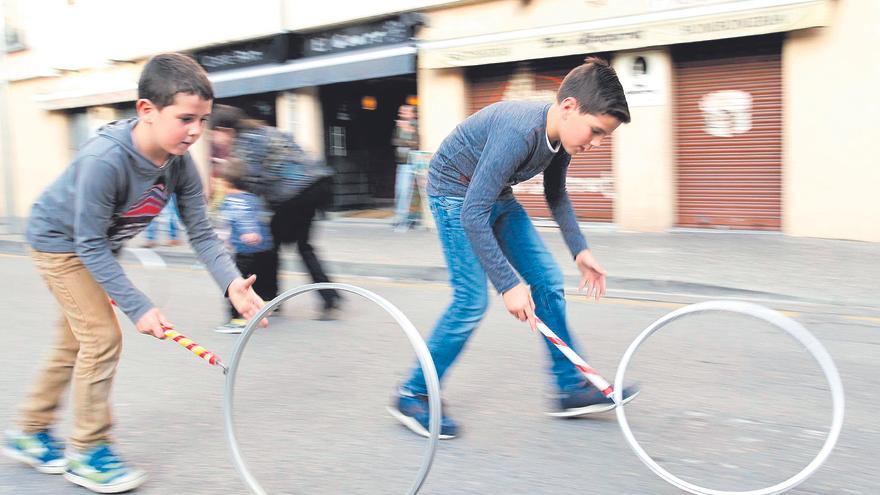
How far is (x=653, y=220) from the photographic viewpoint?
10.8 metres

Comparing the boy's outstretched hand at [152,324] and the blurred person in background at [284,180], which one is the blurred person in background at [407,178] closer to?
the blurred person in background at [284,180]

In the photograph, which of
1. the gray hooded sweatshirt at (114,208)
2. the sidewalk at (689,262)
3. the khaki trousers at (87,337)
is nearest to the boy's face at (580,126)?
the gray hooded sweatshirt at (114,208)

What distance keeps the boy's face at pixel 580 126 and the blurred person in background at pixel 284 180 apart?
266 cm

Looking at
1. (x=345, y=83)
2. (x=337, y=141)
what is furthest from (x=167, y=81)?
(x=337, y=141)

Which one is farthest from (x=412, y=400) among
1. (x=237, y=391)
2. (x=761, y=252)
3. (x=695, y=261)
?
(x=761, y=252)

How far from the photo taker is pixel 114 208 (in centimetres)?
294

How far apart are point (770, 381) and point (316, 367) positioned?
8.52ft

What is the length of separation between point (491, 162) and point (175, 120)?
46.5 inches

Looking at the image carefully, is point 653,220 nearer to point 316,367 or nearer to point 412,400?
point 316,367

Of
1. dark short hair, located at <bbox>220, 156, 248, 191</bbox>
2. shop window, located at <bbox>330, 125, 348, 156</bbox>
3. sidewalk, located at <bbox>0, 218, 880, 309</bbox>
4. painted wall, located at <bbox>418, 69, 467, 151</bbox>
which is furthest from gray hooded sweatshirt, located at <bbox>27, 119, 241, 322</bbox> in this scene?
shop window, located at <bbox>330, 125, 348, 156</bbox>

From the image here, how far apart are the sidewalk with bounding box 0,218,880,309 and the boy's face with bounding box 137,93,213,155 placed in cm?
385

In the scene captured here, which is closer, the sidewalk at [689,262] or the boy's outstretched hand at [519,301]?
the boy's outstretched hand at [519,301]

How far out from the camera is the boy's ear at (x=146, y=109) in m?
2.85

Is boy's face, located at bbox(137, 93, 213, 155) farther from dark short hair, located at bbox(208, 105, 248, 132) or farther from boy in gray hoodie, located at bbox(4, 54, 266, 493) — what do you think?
dark short hair, located at bbox(208, 105, 248, 132)
